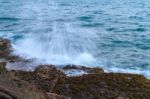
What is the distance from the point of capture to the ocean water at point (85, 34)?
14.6 meters

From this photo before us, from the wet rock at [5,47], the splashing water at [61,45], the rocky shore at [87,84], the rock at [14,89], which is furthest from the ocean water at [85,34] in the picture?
the rock at [14,89]

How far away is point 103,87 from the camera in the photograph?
9.66m

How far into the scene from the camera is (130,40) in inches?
729

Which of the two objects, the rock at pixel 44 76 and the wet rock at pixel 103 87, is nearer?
the wet rock at pixel 103 87

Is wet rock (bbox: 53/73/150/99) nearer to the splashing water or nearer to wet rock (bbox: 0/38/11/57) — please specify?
the splashing water

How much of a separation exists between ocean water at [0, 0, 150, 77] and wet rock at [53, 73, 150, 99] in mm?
2149

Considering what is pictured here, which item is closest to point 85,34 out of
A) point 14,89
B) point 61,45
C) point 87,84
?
point 61,45

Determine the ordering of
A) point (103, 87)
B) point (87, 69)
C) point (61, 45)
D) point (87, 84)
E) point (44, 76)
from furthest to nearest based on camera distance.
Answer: point (61, 45) < point (87, 69) < point (44, 76) < point (87, 84) < point (103, 87)

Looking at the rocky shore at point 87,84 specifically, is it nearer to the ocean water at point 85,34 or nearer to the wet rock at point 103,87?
the wet rock at point 103,87

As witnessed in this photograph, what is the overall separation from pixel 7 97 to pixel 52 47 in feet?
39.8

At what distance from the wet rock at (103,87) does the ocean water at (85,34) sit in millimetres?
2149

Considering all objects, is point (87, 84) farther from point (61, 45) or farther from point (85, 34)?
point (85, 34)

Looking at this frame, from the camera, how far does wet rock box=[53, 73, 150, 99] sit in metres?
9.16

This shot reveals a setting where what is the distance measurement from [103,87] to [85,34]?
1110cm
